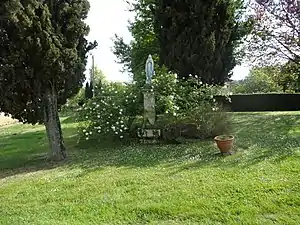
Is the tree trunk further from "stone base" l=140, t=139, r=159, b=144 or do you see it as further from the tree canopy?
the tree canopy

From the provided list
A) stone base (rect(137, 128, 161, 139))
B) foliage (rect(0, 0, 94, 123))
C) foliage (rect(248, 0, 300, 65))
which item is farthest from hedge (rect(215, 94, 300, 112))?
foliage (rect(0, 0, 94, 123))

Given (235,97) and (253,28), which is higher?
(253,28)

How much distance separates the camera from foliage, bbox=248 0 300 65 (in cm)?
1388

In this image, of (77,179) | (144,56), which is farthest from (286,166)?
(144,56)

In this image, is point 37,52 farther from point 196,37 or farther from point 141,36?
point 141,36

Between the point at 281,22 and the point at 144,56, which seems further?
the point at 144,56

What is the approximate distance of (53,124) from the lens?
7.68 m

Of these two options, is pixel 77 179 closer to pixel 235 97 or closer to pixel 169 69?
pixel 169 69

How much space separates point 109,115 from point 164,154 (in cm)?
219

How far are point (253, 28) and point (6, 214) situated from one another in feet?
44.7

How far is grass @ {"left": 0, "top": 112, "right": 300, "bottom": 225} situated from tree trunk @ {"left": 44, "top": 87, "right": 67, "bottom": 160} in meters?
0.37

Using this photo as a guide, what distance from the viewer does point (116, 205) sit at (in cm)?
446

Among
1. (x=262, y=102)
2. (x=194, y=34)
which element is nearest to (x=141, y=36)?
(x=262, y=102)

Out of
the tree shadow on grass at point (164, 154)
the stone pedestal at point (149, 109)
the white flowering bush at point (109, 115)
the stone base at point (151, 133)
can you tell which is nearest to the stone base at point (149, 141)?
the stone base at point (151, 133)
